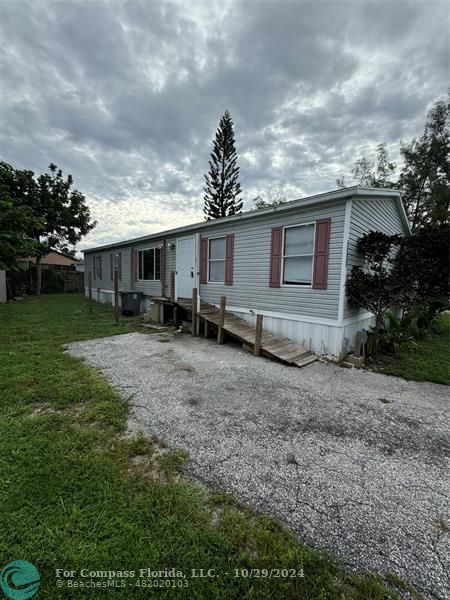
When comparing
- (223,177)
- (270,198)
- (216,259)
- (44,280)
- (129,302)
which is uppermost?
(223,177)

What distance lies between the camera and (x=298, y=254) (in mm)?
5922

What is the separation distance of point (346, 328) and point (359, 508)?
4152 mm

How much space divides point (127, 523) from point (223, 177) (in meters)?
22.7

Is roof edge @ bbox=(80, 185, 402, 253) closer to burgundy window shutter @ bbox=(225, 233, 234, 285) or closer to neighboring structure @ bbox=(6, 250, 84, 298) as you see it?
burgundy window shutter @ bbox=(225, 233, 234, 285)

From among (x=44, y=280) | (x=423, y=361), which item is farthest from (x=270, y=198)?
(x=423, y=361)

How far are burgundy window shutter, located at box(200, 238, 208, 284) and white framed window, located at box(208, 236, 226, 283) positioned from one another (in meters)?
0.10

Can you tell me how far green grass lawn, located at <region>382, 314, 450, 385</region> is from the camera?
4.59 metres

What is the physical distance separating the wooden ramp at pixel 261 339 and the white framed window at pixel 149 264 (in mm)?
3397

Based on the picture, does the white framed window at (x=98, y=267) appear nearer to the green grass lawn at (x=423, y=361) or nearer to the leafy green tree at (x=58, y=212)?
the leafy green tree at (x=58, y=212)

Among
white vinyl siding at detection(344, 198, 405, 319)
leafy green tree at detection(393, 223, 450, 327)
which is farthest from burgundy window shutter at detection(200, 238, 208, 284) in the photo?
leafy green tree at detection(393, 223, 450, 327)

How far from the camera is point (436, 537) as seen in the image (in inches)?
61.2

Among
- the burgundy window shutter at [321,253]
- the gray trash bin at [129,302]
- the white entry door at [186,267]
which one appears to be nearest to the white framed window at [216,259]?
the white entry door at [186,267]

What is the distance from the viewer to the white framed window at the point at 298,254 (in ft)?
18.8

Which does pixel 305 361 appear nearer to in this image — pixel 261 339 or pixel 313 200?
pixel 261 339
